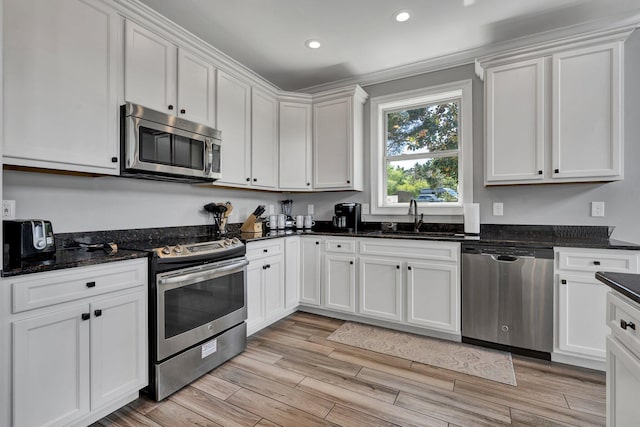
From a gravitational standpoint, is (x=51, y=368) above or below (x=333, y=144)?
below

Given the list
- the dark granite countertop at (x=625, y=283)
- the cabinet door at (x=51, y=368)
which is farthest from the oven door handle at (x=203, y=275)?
the dark granite countertop at (x=625, y=283)

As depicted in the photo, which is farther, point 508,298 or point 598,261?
point 508,298

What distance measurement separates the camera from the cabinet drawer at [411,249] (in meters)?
2.62

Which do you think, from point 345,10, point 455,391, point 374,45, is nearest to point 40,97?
point 345,10

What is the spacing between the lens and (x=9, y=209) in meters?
1.75

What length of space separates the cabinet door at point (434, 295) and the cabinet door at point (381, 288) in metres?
0.11

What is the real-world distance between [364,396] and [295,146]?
2678 millimetres

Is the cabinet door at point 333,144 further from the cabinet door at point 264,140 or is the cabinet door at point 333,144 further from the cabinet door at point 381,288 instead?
the cabinet door at point 381,288

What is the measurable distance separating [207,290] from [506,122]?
287cm

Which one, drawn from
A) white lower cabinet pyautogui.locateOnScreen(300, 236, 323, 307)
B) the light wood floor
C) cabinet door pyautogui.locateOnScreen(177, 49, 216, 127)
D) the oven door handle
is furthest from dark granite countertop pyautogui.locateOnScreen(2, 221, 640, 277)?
cabinet door pyautogui.locateOnScreen(177, 49, 216, 127)

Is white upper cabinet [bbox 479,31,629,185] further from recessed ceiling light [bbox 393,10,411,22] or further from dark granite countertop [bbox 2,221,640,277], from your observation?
recessed ceiling light [bbox 393,10,411,22]

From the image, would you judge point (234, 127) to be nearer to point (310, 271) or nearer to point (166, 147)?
point (166, 147)

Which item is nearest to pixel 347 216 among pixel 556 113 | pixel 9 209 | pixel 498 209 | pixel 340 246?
pixel 340 246

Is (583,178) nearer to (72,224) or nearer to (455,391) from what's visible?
(455,391)
